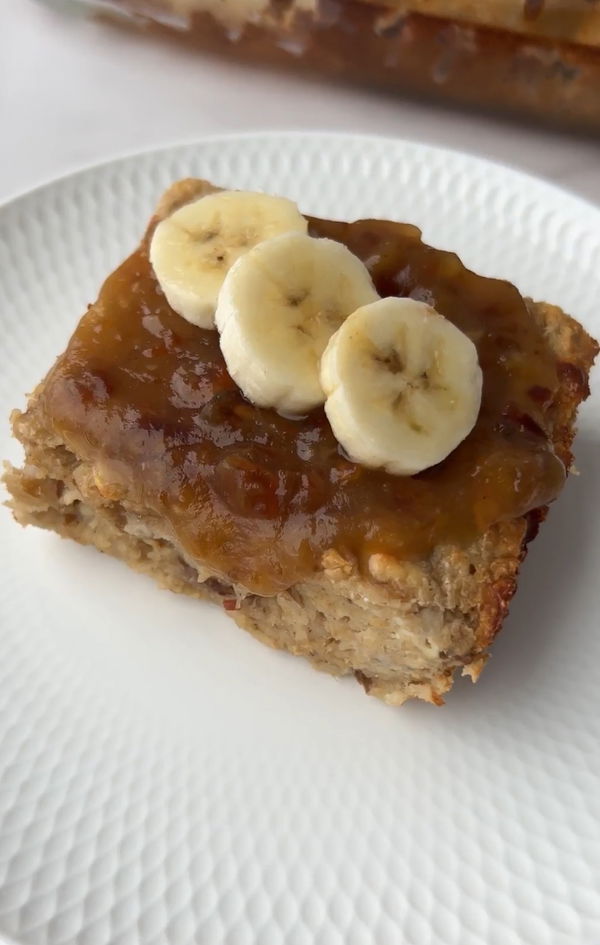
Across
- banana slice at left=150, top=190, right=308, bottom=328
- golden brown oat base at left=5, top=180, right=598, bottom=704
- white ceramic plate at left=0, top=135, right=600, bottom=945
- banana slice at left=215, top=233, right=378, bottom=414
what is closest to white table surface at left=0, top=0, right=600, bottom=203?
white ceramic plate at left=0, top=135, right=600, bottom=945

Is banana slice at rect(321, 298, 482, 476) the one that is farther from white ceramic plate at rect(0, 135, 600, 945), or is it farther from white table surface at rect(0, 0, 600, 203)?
white table surface at rect(0, 0, 600, 203)

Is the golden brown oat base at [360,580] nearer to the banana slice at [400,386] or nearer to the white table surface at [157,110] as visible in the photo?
the banana slice at [400,386]

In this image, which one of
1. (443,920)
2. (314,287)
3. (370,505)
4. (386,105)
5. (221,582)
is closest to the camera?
(443,920)

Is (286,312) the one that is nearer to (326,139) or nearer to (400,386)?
(400,386)

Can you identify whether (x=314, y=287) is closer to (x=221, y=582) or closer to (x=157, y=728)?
(x=221, y=582)

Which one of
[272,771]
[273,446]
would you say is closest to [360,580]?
[273,446]

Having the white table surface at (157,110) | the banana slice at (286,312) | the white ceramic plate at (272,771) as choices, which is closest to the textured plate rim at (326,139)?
the white ceramic plate at (272,771)

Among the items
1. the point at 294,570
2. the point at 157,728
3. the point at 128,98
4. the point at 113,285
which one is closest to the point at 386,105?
the point at 128,98
